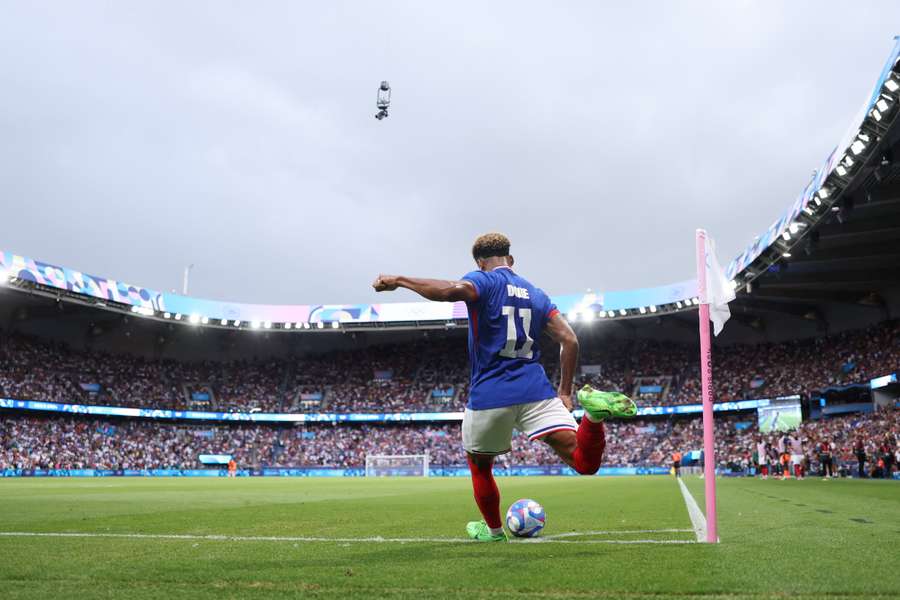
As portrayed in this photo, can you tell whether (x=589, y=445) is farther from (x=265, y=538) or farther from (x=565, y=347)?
(x=265, y=538)

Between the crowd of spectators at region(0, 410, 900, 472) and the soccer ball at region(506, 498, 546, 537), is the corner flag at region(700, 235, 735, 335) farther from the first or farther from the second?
the crowd of spectators at region(0, 410, 900, 472)

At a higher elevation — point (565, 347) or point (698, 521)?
point (565, 347)

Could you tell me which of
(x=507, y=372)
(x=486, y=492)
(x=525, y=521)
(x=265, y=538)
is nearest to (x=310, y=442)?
(x=265, y=538)

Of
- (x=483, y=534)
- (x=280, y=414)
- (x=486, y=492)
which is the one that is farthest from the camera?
(x=280, y=414)

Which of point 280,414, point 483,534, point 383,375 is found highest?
point 383,375

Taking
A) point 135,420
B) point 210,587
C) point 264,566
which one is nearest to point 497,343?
point 264,566

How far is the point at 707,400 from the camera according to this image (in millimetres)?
5500

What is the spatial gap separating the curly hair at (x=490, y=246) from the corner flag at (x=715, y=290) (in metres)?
1.57

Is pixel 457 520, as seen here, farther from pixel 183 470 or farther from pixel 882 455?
pixel 183 470

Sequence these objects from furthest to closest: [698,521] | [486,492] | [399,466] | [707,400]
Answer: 1. [399,466]
2. [698,521]
3. [486,492]
4. [707,400]

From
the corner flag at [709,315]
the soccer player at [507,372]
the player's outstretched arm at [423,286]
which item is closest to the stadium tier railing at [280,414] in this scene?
the corner flag at [709,315]

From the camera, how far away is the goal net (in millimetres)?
47531

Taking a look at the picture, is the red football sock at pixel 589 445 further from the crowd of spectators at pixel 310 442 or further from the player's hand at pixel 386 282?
the crowd of spectators at pixel 310 442

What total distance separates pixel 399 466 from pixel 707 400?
44.2m
